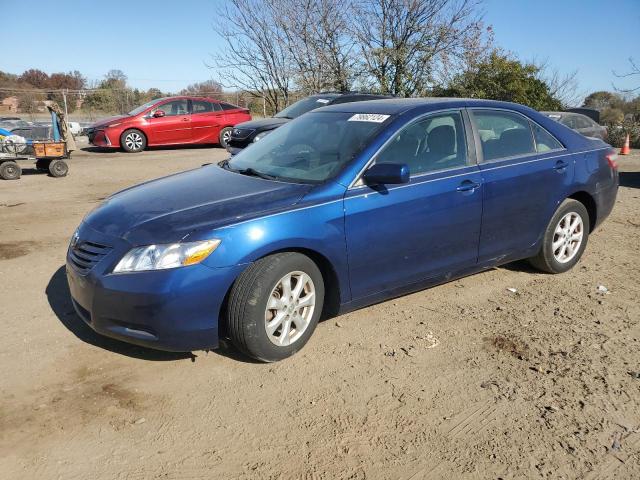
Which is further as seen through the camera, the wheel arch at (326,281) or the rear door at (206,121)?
the rear door at (206,121)

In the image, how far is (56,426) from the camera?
277 centimetres

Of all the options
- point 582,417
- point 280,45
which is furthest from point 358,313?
point 280,45

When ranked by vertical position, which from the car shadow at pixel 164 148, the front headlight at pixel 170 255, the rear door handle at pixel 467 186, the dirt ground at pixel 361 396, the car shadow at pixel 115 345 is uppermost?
the car shadow at pixel 164 148

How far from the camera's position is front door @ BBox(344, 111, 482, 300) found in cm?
360

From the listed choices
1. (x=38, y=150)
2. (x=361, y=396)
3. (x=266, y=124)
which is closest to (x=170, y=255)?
(x=361, y=396)

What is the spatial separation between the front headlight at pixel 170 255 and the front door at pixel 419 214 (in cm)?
96

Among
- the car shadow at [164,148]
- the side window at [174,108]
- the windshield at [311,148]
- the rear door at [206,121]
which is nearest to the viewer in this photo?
the windshield at [311,148]

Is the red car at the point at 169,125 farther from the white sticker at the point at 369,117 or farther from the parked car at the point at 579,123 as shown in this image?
the white sticker at the point at 369,117

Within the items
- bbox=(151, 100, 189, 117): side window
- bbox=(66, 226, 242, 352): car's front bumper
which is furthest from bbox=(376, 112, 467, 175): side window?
bbox=(151, 100, 189, 117): side window

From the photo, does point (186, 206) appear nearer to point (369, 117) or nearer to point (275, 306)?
point (275, 306)

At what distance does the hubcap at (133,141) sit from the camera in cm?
1457

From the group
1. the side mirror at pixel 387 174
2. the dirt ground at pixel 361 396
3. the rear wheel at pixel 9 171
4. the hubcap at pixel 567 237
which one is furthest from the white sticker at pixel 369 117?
the rear wheel at pixel 9 171

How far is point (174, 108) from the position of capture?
50.3 feet

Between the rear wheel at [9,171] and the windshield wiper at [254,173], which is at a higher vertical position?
the windshield wiper at [254,173]
